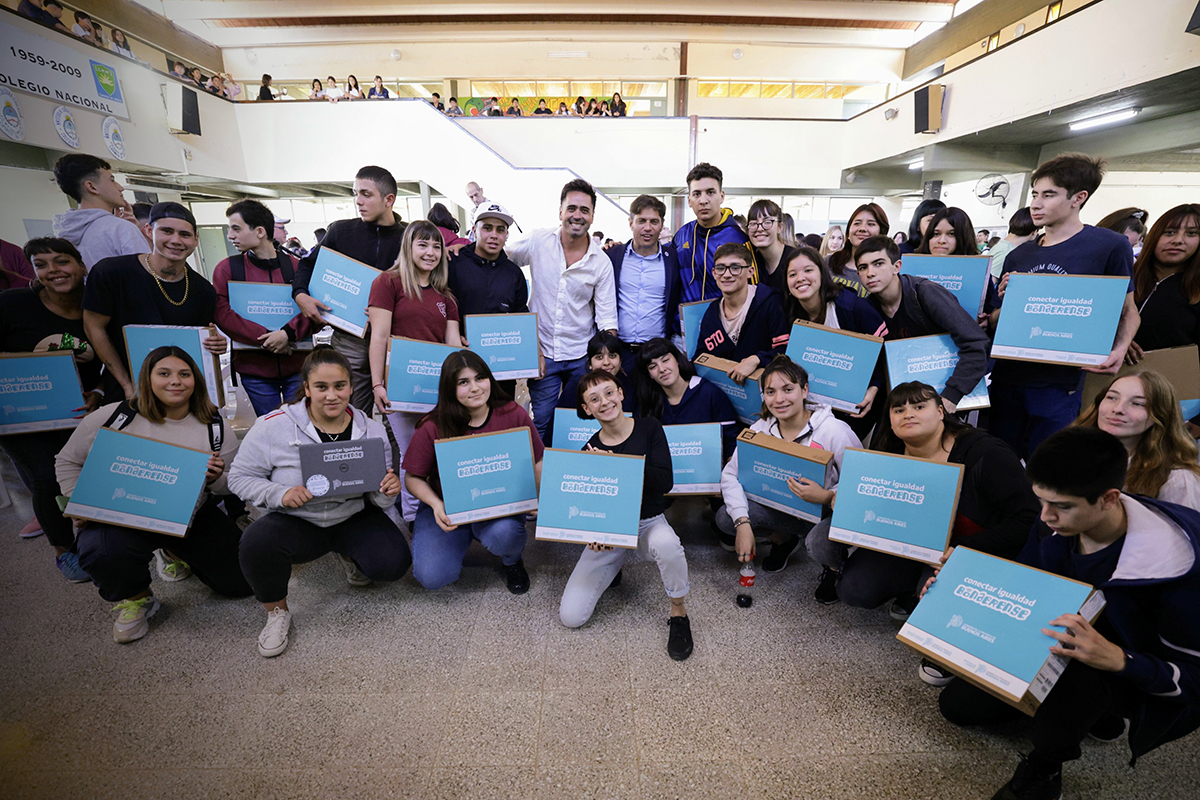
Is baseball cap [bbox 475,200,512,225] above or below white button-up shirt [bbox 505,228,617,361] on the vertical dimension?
above

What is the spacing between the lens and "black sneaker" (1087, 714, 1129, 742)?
148 centimetres

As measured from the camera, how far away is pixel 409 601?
2256 millimetres

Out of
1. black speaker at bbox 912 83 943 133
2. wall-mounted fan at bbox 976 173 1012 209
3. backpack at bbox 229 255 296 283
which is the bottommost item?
backpack at bbox 229 255 296 283

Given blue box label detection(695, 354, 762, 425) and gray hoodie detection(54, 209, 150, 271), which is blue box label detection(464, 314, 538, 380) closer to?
blue box label detection(695, 354, 762, 425)

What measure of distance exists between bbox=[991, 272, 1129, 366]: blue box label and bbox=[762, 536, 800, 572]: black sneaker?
1268 millimetres

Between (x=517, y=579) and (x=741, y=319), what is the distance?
5.77 ft

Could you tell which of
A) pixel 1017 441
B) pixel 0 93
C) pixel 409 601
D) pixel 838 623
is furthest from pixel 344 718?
pixel 0 93

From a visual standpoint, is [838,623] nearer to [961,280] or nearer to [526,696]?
[526,696]

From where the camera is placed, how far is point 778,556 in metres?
2.45

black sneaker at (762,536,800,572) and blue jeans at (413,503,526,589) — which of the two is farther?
black sneaker at (762,536,800,572)

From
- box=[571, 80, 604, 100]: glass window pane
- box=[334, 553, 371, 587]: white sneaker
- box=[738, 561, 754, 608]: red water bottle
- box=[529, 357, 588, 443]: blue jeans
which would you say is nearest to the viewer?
box=[738, 561, 754, 608]: red water bottle

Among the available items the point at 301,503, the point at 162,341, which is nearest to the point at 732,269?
the point at 301,503

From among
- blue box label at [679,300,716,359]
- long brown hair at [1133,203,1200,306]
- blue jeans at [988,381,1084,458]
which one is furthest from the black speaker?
blue box label at [679,300,716,359]

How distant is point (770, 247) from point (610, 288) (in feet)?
3.18
